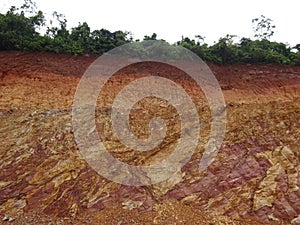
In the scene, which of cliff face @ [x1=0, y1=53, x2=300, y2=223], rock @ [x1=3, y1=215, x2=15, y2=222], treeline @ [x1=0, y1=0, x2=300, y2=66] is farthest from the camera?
treeline @ [x1=0, y1=0, x2=300, y2=66]

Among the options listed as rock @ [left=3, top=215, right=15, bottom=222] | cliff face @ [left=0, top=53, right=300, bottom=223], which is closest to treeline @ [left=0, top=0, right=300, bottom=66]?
cliff face @ [left=0, top=53, right=300, bottom=223]

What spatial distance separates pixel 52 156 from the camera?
24.4 feet

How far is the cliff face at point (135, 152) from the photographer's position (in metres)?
6.53

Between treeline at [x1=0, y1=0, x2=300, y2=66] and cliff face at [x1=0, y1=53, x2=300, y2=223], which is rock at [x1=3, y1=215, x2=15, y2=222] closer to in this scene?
cliff face at [x1=0, y1=53, x2=300, y2=223]

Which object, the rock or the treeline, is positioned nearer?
the rock

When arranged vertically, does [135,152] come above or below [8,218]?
above

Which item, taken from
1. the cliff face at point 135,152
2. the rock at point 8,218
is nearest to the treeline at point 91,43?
the cliff face at point 135,152

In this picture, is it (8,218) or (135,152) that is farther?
(135,152)

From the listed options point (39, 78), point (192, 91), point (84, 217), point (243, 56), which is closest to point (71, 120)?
point (39, 78)

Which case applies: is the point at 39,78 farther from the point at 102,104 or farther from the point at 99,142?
the point at 99,142

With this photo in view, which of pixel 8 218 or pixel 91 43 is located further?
pixel 91 43

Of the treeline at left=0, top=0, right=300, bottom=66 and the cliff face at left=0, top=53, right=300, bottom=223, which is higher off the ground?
the treeline at left=0, top=0, right=300, bottom=66

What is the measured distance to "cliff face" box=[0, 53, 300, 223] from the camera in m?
6.53

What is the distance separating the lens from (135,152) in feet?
25.3
